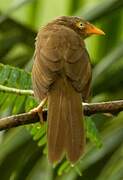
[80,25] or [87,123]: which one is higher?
[80,25]

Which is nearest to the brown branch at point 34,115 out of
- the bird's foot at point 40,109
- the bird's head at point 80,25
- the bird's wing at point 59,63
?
the bird's foot at point 40,109

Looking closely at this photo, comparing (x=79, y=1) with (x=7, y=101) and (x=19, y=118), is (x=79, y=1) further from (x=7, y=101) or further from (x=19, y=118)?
(x=19, y=118)

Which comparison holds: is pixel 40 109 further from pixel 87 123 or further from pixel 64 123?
pixel 87 123

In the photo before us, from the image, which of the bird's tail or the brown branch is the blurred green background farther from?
the brown branch

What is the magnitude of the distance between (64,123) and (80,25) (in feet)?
2.68

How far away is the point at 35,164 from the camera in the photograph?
3.20 m

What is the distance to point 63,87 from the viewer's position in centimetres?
285

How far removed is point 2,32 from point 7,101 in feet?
3.17

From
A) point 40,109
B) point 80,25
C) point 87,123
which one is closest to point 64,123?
point 40,109

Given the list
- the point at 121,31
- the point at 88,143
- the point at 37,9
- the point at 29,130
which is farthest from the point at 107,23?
the point at 29,130

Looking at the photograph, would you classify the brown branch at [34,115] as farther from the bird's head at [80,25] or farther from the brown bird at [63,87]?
the bird's head at [80,25]

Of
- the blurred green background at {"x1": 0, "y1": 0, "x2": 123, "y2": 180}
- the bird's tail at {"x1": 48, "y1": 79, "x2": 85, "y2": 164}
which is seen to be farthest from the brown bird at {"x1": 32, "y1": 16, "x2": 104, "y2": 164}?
the blurred green background at {"x1": 0, "y1": 0, "x2": 123, "y2": 180}

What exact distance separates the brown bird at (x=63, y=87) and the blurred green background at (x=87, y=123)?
0.13 meters

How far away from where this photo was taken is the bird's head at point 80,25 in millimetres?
3412
